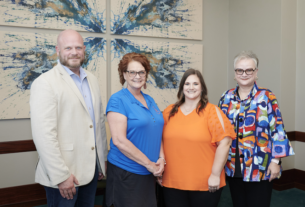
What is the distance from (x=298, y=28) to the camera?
342cm

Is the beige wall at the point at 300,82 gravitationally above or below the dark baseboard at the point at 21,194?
above

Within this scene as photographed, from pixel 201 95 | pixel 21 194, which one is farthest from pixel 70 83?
pixel 21 194

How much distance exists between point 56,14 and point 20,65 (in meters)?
0.77

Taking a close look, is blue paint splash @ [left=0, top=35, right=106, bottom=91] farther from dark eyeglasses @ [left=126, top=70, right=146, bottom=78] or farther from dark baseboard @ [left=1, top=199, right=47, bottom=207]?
dark eyeglasses @ [left=126, top=70, right=146, bottom=78]

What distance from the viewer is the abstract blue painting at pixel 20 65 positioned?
2834 millimetres

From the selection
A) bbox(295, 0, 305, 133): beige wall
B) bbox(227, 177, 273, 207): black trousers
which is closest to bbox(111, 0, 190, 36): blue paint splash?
bbox(295, 0, 305, 133): beige wall

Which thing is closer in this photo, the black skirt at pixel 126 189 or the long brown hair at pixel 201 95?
the black skirt at pixel 126 189

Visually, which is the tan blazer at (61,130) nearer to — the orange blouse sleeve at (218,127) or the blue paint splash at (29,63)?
the orange blouse sleeve at (218,127)

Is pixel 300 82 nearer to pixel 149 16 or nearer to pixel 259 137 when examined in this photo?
pixel 259 137

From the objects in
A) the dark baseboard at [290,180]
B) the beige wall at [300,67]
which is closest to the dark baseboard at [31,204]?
the dark baseboard at [290,180]

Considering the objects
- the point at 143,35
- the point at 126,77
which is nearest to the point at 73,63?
the point at 126,77

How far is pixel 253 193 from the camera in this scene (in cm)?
182

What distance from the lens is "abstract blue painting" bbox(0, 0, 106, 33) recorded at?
2830mm

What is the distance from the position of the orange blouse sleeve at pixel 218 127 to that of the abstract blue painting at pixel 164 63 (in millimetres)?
1900
